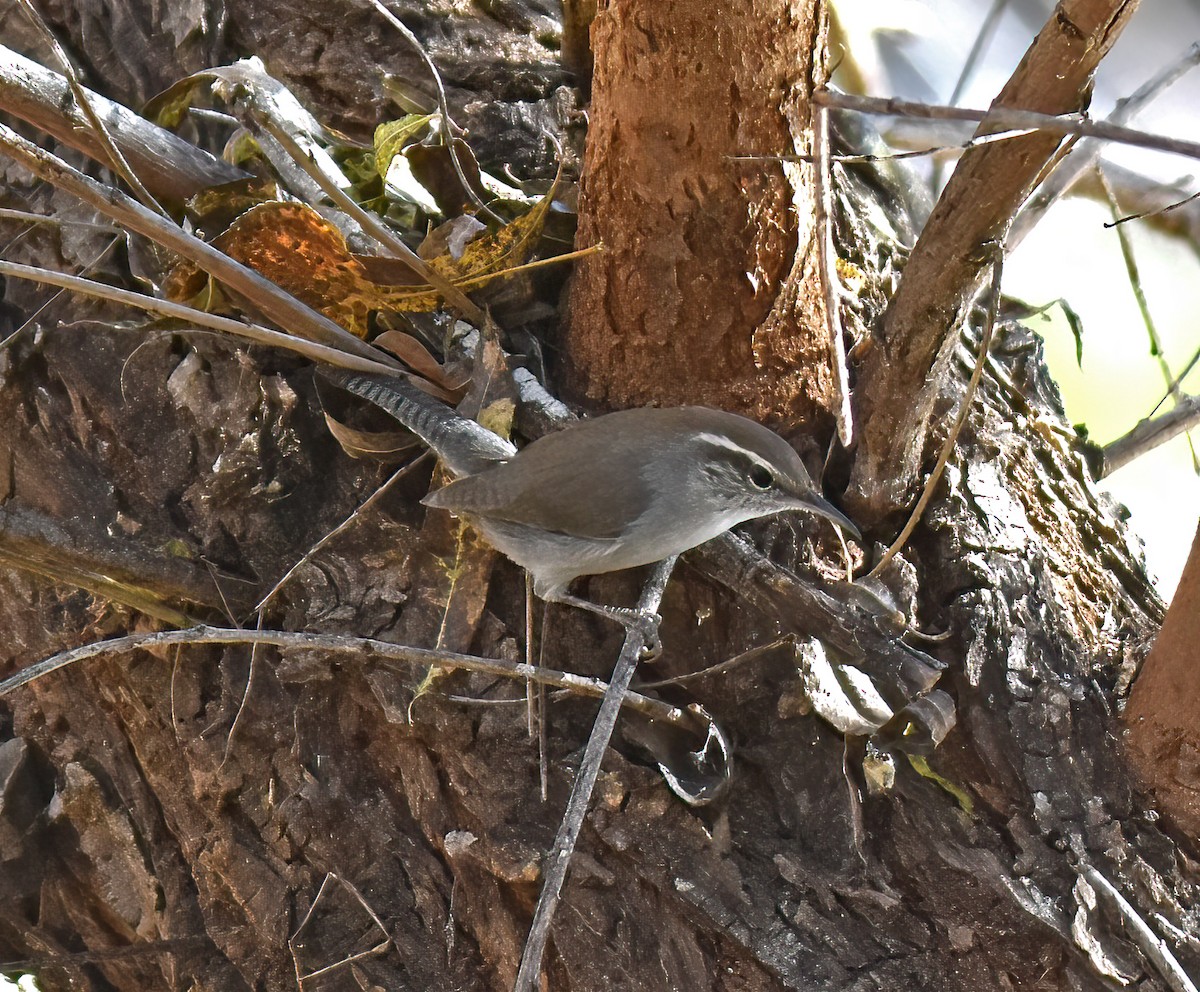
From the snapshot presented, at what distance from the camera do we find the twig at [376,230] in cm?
206

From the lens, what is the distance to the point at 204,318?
200 centimetres

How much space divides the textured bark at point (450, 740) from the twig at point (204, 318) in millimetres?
162

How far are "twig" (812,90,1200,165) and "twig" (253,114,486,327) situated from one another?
1184 millimetres

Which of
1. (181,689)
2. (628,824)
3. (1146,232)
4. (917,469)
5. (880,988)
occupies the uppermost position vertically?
(1146,232)

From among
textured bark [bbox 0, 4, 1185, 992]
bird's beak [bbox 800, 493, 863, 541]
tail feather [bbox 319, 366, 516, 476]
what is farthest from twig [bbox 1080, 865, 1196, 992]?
tail feather [bbox 319, 366, 516, 476]

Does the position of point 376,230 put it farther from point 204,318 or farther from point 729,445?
point 729,445

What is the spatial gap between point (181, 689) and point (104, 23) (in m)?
1.83

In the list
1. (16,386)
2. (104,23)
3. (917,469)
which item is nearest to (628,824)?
(917,469)

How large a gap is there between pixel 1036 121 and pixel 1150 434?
181cm

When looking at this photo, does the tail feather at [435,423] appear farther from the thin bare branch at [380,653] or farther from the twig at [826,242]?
the twig at [826,242]

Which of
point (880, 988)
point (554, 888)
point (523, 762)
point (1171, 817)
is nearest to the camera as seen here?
point (554, 888)

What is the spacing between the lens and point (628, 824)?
1911 millimetres

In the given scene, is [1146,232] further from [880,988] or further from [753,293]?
[880,988]

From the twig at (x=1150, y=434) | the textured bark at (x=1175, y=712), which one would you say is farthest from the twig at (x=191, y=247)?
the twig at (x=1150, y=434)
